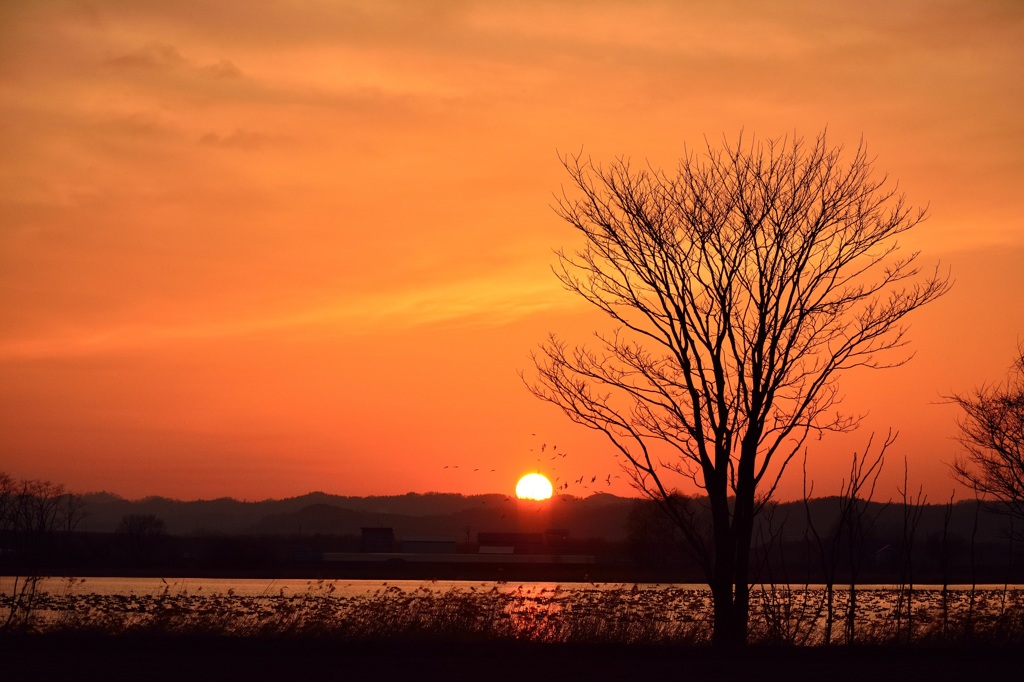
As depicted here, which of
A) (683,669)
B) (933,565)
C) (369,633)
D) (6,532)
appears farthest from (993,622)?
(933,565)

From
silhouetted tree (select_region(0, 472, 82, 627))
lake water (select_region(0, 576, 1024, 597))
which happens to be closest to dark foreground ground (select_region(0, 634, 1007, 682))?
silhouetted tree (select_region(0, 472, 82, 627))

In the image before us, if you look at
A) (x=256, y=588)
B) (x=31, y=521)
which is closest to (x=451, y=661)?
(x=31, y=521)

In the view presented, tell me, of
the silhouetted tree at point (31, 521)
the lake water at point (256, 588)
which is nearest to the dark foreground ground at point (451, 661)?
the silhouetted tree at point (31, 521)

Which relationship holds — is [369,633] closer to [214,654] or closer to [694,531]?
[214,654]

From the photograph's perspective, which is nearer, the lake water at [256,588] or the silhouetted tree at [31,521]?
the silhouetted tree at [31,521]

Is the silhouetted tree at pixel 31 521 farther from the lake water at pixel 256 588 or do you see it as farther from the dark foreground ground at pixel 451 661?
the lake water at pixel 256 588

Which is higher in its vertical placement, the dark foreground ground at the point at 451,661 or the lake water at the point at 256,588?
the dark foreground ground at the point at 451,661

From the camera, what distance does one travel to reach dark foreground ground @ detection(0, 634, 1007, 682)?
579 inches

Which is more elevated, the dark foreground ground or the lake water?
the dark foreground ground

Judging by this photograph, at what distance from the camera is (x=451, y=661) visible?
16.5 meters

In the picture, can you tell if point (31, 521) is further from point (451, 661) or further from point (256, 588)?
point (256, 588)

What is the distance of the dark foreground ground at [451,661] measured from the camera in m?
14.7

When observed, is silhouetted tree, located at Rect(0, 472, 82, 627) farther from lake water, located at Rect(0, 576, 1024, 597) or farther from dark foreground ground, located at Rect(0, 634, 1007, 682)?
lake water, located at Rect(0, 576, 1024, 597)

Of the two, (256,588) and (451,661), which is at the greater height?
(451,661)
